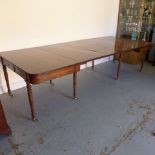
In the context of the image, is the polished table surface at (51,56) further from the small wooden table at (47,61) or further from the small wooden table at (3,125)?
the small wooden table at (3,125)

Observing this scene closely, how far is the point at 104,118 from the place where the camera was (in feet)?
7.15

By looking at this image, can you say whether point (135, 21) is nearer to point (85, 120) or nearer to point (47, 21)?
point (47, 21)

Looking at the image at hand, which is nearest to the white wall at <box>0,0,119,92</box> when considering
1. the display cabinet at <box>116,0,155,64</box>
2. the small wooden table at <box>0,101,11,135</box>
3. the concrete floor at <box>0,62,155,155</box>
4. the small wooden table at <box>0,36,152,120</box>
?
the small wooden table at <box>0,36,152,120</box>

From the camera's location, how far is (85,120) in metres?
2.13

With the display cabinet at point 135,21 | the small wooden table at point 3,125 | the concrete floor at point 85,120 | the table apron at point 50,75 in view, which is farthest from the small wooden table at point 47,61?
the display cabinet at point 135,21

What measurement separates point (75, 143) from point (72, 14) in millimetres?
2324

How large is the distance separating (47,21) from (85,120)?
1748 mm

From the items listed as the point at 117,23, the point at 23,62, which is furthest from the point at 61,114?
the point at 117,23

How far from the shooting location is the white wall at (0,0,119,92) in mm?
2432

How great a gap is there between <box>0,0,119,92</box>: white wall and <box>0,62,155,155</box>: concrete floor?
2.34ft

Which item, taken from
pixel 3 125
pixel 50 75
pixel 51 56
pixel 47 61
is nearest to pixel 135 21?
pixel 51 56

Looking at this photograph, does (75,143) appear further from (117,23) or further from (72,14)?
(117,23)

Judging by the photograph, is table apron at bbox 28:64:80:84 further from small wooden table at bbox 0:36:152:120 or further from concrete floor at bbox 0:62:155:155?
concrete floor at bbox 0:62:155:155

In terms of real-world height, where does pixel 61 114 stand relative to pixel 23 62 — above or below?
below
